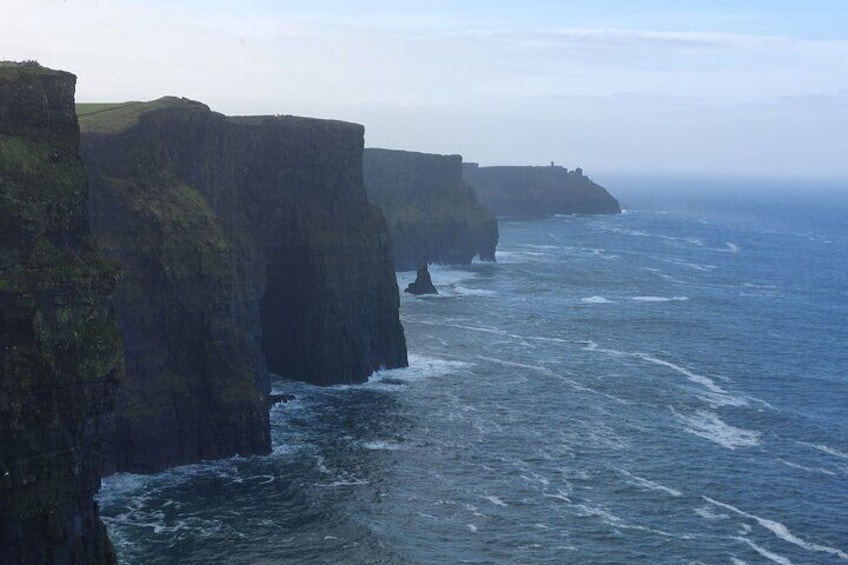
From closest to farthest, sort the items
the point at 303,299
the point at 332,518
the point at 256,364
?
1. the point at 332,518
2. the point at 256,364
3. the point at 303,299

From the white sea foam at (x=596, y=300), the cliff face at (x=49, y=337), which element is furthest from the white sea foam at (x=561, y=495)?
the white sea foam at (x=596, y=300)

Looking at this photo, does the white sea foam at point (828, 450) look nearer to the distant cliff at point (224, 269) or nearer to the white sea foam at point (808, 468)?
the white sea foam at point (808, 468)

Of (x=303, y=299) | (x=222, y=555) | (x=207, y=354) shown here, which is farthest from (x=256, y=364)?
(x=222, y=555)

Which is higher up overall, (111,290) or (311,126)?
(311,126)

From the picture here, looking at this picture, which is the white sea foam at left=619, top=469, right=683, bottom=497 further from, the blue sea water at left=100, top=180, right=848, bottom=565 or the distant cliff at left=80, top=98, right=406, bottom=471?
the distant cliff at left=80, top=98, right=406, bottom=471

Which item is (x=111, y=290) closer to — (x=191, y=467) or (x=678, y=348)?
(x=191, y=467)

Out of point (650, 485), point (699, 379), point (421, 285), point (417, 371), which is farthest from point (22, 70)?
point (421, 285)
